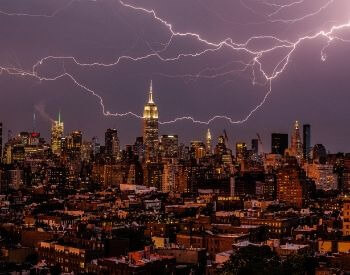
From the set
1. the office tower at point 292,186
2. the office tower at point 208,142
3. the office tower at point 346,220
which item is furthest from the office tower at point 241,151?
the office tower at point 346,220

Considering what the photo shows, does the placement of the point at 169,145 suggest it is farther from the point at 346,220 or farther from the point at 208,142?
the point at 346,220

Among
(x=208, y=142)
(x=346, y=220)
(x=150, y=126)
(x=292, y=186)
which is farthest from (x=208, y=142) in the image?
(x=346, y=220)

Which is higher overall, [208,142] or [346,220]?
[208,142]

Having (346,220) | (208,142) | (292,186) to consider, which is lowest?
(346,220)

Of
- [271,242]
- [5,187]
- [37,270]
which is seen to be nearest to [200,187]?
[5,187]

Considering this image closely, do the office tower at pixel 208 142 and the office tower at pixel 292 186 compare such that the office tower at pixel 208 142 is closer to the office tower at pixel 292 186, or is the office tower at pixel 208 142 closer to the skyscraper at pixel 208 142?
the skyscraper at pixel 208 142

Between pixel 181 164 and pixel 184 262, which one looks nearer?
pixel 184 262

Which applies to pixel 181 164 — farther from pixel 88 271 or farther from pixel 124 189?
pixel 88 271

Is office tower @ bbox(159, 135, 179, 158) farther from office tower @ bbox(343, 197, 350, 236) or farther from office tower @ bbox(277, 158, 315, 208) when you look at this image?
office tower @ bbox(343, 197, 350, 236)
